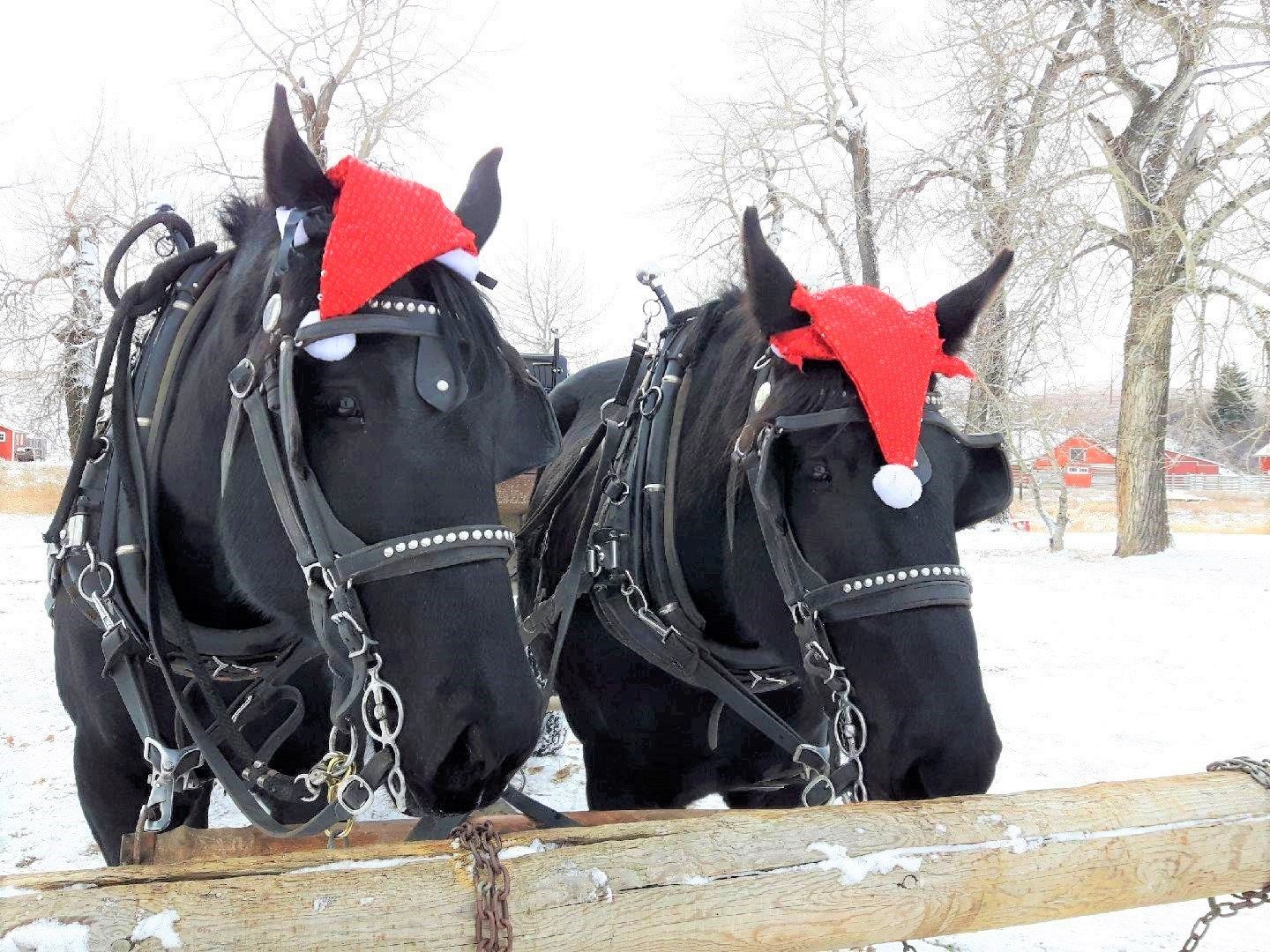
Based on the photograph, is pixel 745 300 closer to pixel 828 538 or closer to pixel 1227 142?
pixel 828 538

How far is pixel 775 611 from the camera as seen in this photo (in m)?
2.17

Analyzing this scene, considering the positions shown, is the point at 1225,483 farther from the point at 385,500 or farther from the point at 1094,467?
the point at 385,500

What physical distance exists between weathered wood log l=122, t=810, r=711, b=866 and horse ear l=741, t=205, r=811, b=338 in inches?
45.3

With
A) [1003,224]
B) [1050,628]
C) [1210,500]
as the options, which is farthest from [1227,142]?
[1210,500]

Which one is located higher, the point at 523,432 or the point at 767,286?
the point at 767,286

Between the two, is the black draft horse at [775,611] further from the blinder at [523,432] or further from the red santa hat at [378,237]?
the red santa hat at [378,237]

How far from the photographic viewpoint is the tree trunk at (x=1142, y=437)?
464 inches

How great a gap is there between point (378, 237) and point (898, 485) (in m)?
1.15

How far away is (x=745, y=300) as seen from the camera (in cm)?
246

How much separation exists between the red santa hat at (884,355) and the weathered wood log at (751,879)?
0.69 metres

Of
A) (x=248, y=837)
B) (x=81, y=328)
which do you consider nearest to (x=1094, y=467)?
(x=81, y=328)

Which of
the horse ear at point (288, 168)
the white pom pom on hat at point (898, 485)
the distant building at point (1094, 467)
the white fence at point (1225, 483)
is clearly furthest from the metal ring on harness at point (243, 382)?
the distant building at point (1094, 467)

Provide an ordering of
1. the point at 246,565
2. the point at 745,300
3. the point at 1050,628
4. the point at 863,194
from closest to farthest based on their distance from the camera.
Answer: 1. the point at 246,565
2. the point at 745,300
3. the point at 1050,628
4. the point at 863,194

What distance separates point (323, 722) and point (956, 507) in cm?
169
